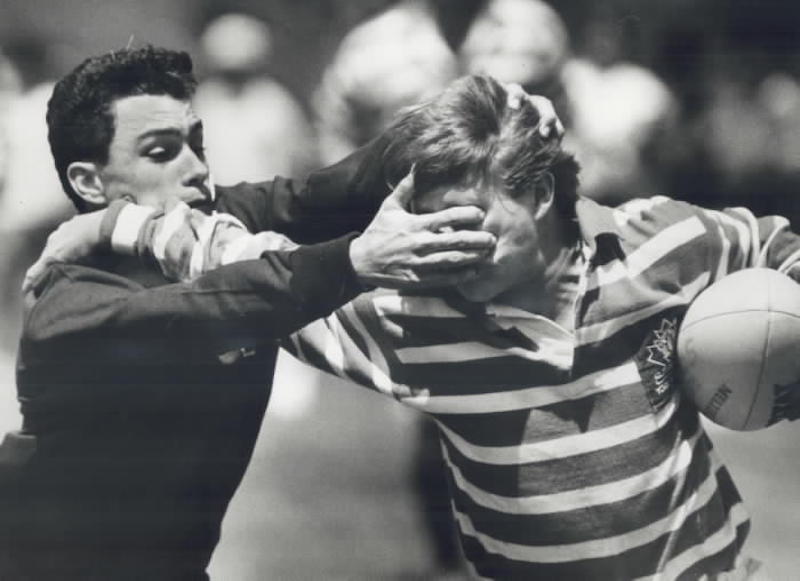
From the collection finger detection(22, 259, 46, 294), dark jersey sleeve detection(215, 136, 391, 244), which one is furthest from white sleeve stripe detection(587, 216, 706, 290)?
finger detection(22, 259, 46, 294)

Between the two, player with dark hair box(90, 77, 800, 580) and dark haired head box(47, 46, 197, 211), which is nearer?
player with dark hair box(90, 77, 800, 580)

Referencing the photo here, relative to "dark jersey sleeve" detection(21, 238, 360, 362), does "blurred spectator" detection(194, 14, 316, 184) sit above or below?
above

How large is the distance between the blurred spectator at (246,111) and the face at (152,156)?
248 millimetres

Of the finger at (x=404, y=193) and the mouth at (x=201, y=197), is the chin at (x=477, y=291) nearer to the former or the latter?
the finger at (x=404, y=193)

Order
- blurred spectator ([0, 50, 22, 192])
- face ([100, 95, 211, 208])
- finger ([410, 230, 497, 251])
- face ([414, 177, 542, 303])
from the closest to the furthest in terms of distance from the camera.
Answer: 1. finger ([410, 230, 497, 251])
2. face ([414, 177, 542, 303])
3. face ([100, 95, 211, 208])
4. blurred spectator ([0, 50, 22, 192])

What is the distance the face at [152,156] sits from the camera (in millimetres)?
1342

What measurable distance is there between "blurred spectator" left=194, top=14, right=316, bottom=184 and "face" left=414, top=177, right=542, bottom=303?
0.49 metres

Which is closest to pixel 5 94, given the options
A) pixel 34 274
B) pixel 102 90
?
pixel 102 90

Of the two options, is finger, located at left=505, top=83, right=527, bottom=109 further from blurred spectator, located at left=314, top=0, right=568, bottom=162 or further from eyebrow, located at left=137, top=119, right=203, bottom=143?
eyebrow, located at left=137, top=119, right=203, bottom=143

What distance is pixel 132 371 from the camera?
4.27ft

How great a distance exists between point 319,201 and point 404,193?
0.30 metres

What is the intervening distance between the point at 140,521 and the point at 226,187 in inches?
20.0

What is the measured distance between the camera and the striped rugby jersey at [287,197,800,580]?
3.99 feet

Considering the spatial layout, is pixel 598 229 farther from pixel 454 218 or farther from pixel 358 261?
pixel 358 261
